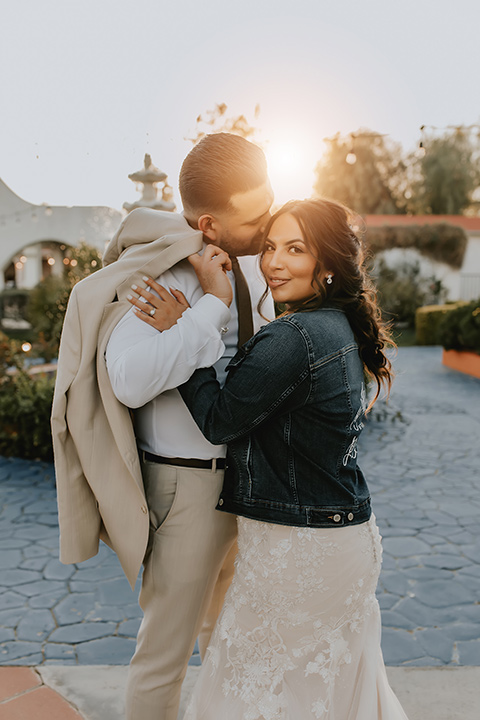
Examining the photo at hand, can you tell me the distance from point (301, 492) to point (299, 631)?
41cm

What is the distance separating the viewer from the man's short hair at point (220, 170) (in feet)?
5.61

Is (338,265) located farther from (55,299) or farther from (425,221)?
(425,221)

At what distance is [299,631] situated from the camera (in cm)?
176

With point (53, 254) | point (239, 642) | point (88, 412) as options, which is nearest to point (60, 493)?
point (88, 412)

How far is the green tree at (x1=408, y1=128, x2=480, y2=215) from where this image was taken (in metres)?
35.3

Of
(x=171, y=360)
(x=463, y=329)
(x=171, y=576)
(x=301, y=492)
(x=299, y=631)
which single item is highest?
(x=171, y=360)

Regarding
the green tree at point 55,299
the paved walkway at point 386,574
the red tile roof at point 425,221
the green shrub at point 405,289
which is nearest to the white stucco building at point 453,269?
the red tile roof at point 425,221

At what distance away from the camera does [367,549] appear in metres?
1.80

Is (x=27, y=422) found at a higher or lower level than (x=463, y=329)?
higher

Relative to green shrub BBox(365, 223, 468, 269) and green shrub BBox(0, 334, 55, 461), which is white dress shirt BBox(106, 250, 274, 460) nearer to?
green shrub BBox(0, 334, 55, 461)

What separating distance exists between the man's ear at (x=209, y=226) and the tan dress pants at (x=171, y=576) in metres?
0.68

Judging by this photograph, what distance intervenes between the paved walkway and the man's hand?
79.4 inches

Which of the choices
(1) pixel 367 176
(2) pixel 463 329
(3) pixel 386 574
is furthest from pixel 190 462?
(1) pixel 367 176

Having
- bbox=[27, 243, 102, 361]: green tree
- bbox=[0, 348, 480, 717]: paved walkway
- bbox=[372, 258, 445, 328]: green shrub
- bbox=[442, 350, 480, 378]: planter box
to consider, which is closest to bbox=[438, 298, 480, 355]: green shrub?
bbox=[442, 350, 480, 378]: planter box
